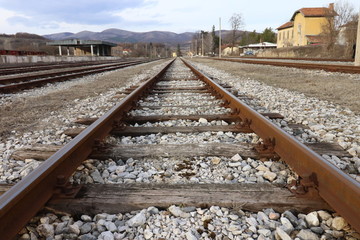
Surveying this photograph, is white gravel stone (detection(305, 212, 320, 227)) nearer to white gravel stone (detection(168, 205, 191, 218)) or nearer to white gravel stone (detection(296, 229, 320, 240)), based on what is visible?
white gravel stone (detection(296, 229, 320, 240))

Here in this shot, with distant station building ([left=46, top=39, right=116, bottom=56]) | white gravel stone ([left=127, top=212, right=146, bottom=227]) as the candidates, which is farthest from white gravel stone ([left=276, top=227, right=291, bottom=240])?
distant station building ([left=46, top=39, right=116, bottom=56])

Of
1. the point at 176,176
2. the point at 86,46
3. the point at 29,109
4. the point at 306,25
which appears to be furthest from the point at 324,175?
the point at 86,46

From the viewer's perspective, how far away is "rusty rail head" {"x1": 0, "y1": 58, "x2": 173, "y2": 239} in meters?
1.37

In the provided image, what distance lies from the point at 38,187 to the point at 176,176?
3.07 feet

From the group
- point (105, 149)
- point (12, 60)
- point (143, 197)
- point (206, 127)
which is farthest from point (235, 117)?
point (12, 60)

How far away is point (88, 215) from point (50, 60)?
106 ft

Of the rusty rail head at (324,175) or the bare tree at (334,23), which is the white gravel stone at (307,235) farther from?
the bare tree at (334,23)

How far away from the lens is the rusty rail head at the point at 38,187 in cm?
137

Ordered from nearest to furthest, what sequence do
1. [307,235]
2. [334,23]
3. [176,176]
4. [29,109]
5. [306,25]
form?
1. [307,235]
2. [176,176]
3. [29,109]
4. [334,23]
5. [306,25]

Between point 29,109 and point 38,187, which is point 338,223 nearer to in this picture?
Result: point 38,187

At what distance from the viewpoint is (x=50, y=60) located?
99.9ft

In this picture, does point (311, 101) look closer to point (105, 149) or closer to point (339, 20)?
point (105, 149)

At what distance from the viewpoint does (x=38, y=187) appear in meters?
1.62

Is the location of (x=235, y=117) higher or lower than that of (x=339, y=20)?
lower
